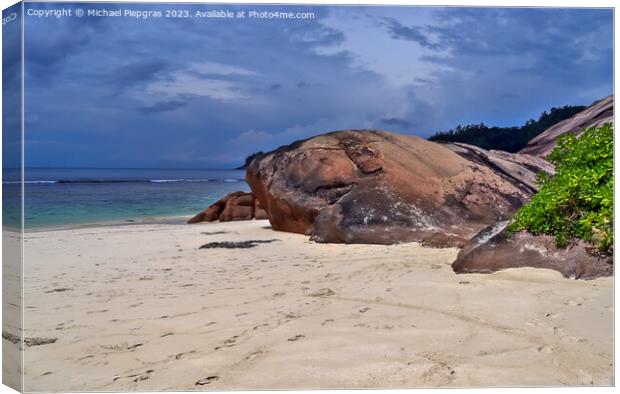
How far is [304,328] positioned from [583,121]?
2547 millimetres

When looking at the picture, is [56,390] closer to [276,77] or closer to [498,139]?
[276,77]

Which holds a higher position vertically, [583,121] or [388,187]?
[583,121]

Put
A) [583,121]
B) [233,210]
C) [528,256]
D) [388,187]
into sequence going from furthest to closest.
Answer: [233,210]
[388,187]
[583,121]
[528,256]

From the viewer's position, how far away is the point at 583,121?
434cm

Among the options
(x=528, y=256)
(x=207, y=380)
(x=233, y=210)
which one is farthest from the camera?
(x=233, y=210)

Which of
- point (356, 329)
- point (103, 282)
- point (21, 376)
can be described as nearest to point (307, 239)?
point (103, 282)

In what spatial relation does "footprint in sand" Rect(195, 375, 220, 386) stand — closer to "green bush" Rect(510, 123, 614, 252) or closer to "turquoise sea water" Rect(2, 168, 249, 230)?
"turquoise sea water" Rect(2, 168, 249, 230)

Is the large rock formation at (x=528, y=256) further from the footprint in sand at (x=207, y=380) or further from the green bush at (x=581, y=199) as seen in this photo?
the footprint in sand at (x=207, y=380)

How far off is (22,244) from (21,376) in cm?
67

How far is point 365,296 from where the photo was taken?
147 inches

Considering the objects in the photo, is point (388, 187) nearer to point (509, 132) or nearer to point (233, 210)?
point (509, 132)

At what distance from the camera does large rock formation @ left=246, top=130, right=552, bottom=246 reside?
246 inches

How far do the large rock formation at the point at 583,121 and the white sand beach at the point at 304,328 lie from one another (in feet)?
3.48

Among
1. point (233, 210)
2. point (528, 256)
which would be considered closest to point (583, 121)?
point (528, 256)
